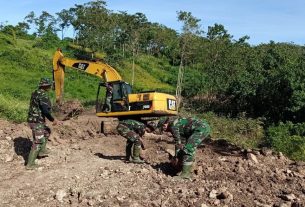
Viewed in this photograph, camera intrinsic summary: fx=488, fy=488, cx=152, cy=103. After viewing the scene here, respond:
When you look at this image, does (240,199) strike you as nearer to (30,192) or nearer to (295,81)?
(30,192)

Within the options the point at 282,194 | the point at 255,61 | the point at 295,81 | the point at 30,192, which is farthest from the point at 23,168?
the point at 255,61

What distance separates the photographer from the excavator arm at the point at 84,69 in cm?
1209

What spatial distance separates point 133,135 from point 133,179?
4.51ft

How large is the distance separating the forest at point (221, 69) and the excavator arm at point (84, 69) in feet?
4.44

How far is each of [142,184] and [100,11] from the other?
101 feet

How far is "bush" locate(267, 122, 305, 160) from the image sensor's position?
1318cm

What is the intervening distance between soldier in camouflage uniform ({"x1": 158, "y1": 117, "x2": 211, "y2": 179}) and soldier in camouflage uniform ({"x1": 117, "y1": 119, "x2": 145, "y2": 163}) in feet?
4.34

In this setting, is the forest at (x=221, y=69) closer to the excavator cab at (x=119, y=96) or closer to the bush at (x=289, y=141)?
the bush at (x=289, y=141)

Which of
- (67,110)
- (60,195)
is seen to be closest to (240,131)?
(67,110)

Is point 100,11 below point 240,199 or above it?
above

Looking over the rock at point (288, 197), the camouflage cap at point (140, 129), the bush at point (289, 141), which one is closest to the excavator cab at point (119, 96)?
the camouflage cap at point (140, 129)

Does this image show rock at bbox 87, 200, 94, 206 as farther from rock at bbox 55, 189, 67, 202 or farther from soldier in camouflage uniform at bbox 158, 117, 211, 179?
soldier in camouflage uniform at bbox 158, 117, 211, 179

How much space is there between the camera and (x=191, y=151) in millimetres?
8289

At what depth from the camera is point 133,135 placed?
960cm
